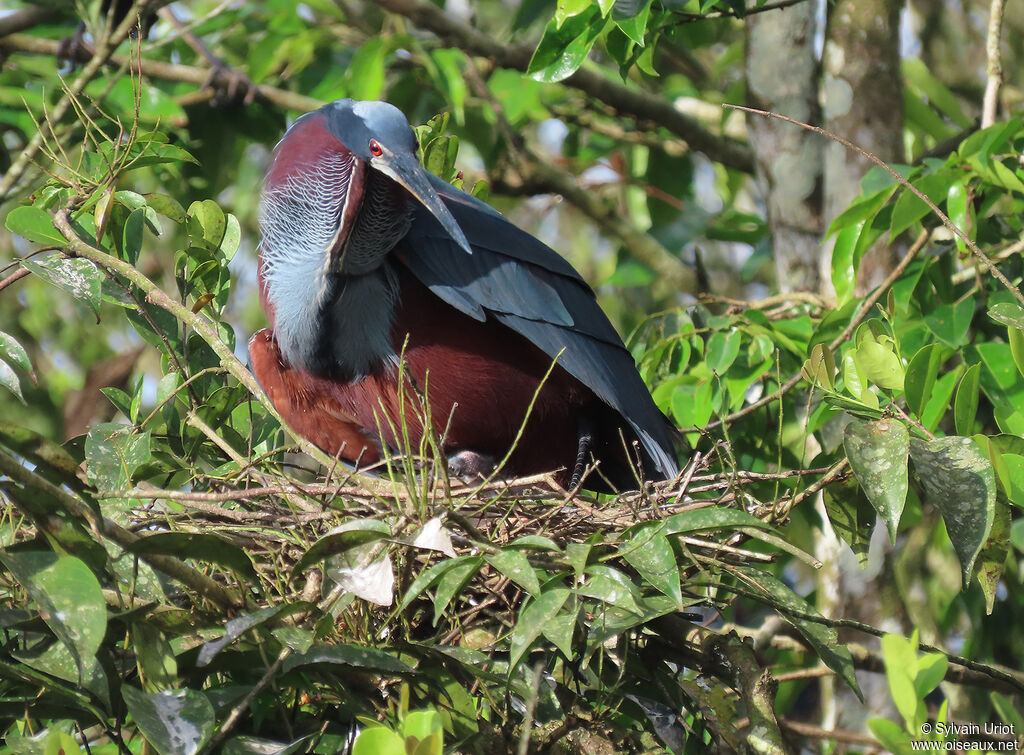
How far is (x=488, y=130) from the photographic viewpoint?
17.7 feet

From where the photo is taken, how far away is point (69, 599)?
1.66 m

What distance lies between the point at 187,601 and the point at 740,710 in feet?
4.38

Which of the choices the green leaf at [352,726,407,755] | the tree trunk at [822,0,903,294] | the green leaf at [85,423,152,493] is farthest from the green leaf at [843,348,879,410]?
the tree trunk at [822,0,903,294]

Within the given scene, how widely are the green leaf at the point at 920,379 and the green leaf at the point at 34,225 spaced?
218 cm

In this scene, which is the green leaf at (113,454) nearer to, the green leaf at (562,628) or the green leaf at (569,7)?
the green leaf at (562,628)

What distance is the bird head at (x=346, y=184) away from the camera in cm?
323

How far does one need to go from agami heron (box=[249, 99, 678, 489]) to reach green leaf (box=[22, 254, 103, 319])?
30.3 inches

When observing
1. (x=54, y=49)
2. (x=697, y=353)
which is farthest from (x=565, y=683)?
(x=54, y=49)

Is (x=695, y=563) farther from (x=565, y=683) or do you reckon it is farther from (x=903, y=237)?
(x=903, y=237)

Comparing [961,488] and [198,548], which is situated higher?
[961,488]

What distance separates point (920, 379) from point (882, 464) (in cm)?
34

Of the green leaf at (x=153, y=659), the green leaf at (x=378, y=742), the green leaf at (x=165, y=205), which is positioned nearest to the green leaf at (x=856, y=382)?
the green leaf at (x=378, y=742)

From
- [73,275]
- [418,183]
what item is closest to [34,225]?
[73,275]

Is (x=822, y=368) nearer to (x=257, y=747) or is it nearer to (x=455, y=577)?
(x=455, y=577)
